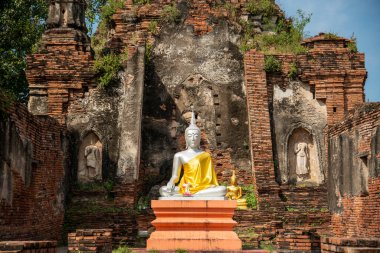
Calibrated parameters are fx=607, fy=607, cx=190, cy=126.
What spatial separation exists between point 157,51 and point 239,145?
2878mm

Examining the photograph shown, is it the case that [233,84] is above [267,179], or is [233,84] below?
above

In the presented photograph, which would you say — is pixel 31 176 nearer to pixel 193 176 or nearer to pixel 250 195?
pixel 193 176

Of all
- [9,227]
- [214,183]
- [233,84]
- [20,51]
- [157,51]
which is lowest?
[9,227]

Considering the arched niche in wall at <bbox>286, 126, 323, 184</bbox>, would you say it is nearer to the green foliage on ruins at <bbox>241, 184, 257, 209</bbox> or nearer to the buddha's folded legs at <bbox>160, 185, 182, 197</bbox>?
the green foliage on ruins at <bbox>241, 184, 257, 209</bbox>

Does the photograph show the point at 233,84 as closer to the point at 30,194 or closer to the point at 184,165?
the point at 184,165

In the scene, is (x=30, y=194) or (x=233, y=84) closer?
(x=30, y=194)

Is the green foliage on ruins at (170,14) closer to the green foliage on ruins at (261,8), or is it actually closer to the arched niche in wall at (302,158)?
the green foliage on ruins at (261,8)

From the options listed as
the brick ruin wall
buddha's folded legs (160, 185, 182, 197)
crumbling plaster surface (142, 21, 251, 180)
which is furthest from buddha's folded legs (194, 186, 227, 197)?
crumbling plaster surface (142, 21, 251, 180)

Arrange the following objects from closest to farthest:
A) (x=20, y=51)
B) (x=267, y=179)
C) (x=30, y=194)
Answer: (x=30, y=194) → (x=267, y=179) → (x=20, y=51)

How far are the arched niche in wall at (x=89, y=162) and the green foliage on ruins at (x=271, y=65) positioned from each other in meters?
3.83

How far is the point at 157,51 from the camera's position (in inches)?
532

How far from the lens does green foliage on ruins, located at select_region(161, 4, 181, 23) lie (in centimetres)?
1370

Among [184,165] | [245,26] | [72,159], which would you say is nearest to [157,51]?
[245,26]

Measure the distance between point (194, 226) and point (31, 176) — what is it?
3104 mm
